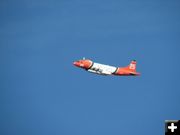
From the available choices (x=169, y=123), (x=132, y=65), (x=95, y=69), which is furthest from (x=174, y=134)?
(x=132, y=65)

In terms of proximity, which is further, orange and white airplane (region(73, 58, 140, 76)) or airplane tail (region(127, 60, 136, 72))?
airplane tail (region(127, 60, 136, 72))

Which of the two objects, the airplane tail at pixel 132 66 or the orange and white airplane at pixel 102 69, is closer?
the orange and white airplane at pixel 102 69

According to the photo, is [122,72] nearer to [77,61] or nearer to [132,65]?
[132,65]

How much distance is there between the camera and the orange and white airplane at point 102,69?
62.9m

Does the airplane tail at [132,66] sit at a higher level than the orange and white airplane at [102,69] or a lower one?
higher

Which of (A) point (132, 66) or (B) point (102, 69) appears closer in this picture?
(B) point (102, 69)

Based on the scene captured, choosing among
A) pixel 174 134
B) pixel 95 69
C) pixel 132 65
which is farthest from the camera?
Answer: pixel 132 65

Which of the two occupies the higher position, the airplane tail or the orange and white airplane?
the airplane tail

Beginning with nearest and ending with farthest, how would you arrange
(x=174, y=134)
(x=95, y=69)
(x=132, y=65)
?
(x=174, y=134) → (x=95, y=69) → (x=132, y=65)

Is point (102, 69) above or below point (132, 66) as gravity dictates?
below

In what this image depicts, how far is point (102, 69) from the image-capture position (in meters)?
63.0

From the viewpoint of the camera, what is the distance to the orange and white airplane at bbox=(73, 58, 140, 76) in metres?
62.9

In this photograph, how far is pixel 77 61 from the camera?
6431 centimetres

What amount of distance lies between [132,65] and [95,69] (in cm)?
903
